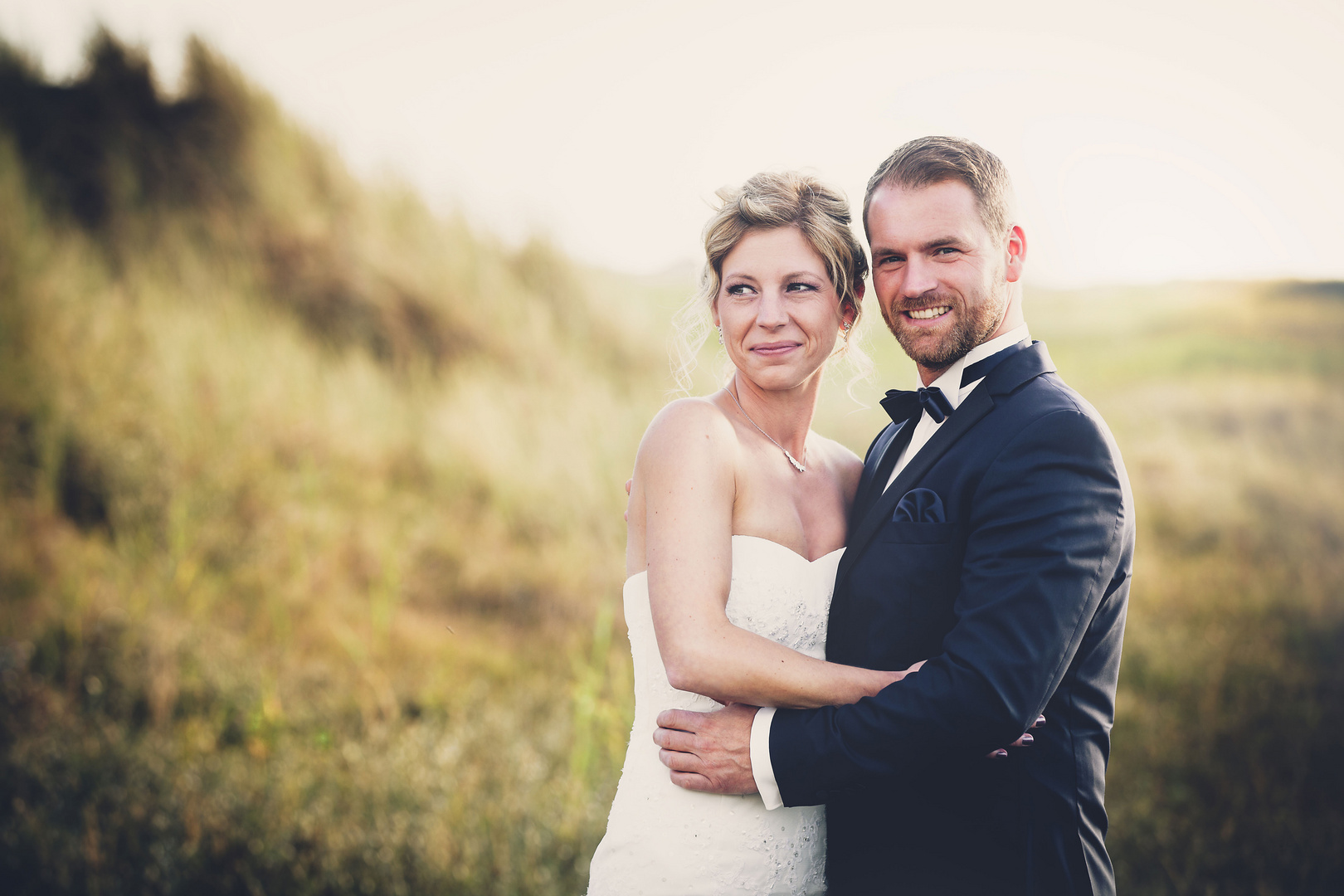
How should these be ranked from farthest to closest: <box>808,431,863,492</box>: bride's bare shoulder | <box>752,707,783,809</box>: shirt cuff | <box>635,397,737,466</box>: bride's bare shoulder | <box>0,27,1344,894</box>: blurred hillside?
<box>0,27,1344,894</box>: blurred hillside
<box>808,431,863,492</box>: bride's bare shoulder
<box>635,397,737,466</box>: bride's bare shoulder
<box>752,707,783,809</box>: shirt cuff

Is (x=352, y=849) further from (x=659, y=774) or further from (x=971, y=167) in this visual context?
(x=971, y=167)

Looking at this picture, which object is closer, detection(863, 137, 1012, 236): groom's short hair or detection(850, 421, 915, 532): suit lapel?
detection(863, 137, 1012, 236): groom's short hair

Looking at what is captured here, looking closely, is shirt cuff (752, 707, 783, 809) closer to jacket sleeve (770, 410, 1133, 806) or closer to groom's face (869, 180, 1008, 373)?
jacket sleeve (770, 410, 1133, 806)

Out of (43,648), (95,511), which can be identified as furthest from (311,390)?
(43,648)

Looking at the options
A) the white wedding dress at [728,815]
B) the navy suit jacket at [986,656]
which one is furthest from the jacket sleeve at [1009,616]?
the white wedding dress at [728,815]

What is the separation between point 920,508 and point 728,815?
1076 mm

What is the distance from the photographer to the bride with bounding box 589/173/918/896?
2.11 meters

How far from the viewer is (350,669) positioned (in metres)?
5.31

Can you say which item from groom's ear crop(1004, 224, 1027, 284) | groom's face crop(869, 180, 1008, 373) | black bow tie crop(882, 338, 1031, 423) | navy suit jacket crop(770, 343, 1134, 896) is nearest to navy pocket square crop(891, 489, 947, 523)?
navy suit jacket crop(770, 343, 1134, 896)

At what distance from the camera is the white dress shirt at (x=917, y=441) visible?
2.03 metres

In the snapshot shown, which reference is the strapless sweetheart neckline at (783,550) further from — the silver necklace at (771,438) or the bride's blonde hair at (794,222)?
the bride's blonde hair at (794,222)

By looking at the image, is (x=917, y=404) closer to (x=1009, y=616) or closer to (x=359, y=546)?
(x=1009, y=616)

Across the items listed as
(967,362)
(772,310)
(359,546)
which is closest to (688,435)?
(772,310)

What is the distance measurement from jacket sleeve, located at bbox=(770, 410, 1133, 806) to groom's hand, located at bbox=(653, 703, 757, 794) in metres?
0.19
